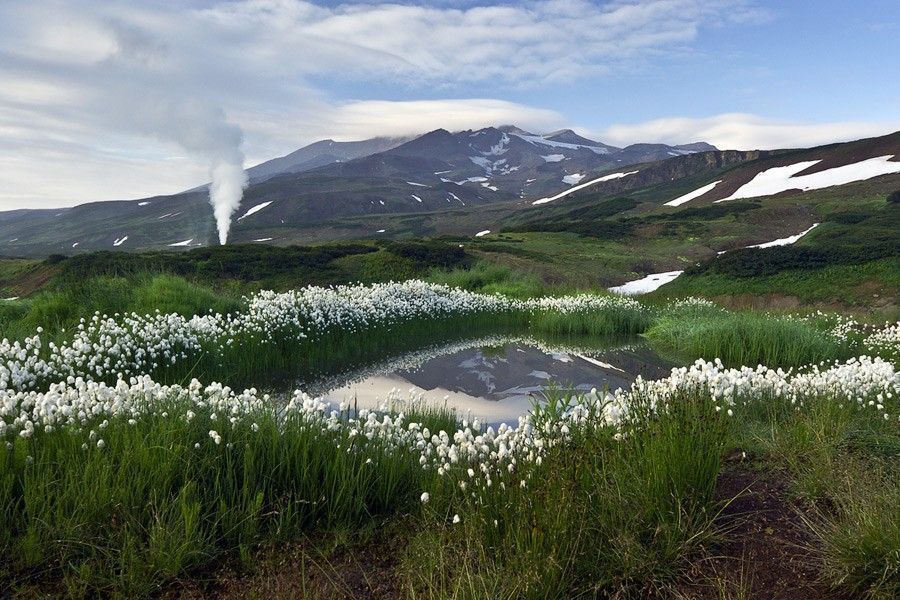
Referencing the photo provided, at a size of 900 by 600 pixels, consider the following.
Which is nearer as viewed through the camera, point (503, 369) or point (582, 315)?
point (503, 369)

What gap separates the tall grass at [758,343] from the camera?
1367cm

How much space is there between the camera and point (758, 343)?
46.4 feet

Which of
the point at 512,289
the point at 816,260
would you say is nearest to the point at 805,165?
the point at 816,260

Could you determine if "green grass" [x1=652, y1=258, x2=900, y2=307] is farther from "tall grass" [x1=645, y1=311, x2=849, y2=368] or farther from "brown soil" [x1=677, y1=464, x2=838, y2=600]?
"brown soil" [x1=677, y1=464, x2=838, y2=600]

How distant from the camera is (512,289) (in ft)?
84.9

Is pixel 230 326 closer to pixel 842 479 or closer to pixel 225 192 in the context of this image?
pixel 842 479

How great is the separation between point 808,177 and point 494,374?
7760cm

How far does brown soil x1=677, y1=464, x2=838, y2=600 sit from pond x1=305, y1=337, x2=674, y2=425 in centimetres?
399

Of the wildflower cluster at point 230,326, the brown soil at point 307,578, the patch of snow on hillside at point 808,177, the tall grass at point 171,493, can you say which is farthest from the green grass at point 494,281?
the patch of snow on hillside at point 808,177

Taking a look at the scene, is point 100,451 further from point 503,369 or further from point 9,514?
point 503,369

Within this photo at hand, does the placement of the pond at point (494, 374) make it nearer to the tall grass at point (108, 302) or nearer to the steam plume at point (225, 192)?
the tall grass at point (108, 302)

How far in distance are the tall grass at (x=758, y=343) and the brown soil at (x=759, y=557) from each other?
9.44m

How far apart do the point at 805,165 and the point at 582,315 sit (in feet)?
263

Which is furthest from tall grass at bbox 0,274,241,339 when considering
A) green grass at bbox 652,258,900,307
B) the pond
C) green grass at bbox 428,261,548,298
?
green grass at bbox 652,258,900,307
